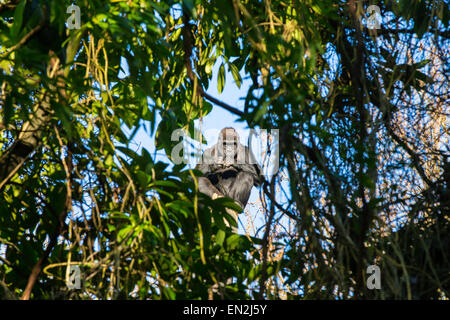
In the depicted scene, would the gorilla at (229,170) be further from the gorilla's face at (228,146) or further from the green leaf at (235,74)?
the green leaf at (235,74)

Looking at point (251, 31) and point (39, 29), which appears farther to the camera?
point (39, 29)

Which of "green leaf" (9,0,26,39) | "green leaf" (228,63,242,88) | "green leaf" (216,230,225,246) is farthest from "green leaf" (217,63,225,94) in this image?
"green leaf" (9,0,26,39)

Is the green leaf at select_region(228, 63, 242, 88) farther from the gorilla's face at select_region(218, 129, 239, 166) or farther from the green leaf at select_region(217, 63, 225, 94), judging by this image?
the gorilla's face at select_region(218, 129, 239, 166)

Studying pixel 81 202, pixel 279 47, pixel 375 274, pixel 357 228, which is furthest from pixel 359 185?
pixel 81 202

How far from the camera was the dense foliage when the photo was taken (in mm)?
2086

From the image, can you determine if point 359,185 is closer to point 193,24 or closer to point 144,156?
point 144,156

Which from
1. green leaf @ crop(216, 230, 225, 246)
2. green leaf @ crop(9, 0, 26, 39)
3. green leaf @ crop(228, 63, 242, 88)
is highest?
green leaf @ crop(228, 63, 242, 88)

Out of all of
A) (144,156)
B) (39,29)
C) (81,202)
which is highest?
(39,29)

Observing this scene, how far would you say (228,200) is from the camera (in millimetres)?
2471

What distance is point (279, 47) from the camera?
90.5 inches

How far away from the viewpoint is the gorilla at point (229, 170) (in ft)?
10.3

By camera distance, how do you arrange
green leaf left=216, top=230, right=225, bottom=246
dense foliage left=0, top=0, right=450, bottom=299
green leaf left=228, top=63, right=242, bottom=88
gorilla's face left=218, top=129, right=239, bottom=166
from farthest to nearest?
gorilla's face left=218, top=129, right=239, bottom=166 < green leaf left=228, top=63, right=242, bottom=88 < green leaf left=216, top=230, right=225, bottom=246 < dense foliage left=0, top=0, right=450, bottom=299

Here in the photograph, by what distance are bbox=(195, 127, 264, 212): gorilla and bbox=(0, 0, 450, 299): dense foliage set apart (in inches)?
18.4
